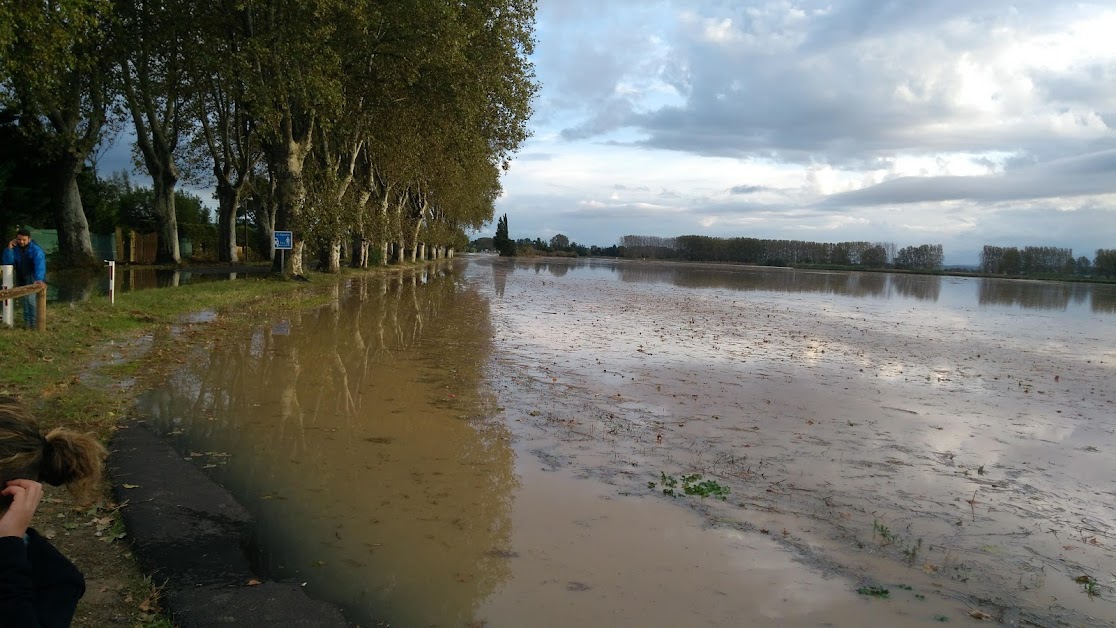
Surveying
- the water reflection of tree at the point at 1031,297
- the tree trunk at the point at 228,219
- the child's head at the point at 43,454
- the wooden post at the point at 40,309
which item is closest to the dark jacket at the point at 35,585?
the child's head at the point at 43,454

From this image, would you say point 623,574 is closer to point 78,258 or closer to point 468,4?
point 468,4

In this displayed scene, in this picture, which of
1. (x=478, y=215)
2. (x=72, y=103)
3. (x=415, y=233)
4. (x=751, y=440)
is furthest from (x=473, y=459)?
(x=478, y=215)

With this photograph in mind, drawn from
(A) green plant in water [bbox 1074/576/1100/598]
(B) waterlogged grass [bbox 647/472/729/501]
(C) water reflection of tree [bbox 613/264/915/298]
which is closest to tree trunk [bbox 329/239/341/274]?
(C) water reflection of tree [bbox 613/264/915/298]

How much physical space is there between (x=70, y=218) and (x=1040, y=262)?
404 feet

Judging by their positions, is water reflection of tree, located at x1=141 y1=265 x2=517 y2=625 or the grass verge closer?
the grass verge

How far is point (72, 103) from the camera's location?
2973 cm

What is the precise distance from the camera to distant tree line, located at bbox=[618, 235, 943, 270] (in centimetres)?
12788

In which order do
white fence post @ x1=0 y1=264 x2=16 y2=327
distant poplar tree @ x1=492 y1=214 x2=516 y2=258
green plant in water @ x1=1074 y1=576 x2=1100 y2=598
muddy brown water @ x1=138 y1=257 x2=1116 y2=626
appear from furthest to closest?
distant poplar tree @ x1=492 y1=214 x2=516 y2=258 → white fence post @ x1=0 y1=264 x2=16 y2=327 → green plant in water @ x1=1074 y1=576 x2=1100 y2=598 → muddy brown water @ x1=138 y1=257 x2=1116 y2=626

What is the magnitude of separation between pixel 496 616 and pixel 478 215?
240ft

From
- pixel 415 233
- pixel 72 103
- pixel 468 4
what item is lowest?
pixel 415 233

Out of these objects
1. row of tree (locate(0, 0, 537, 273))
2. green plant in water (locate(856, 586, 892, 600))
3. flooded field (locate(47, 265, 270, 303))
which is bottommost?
green plant in water (locate(856, 586, 892, 600))

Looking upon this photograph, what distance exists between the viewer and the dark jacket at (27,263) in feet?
44.0

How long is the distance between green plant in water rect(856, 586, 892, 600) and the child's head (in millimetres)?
4730

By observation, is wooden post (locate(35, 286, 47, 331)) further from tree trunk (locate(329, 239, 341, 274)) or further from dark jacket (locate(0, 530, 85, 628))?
tree trunk (locate(329, 239, 341, 274))
